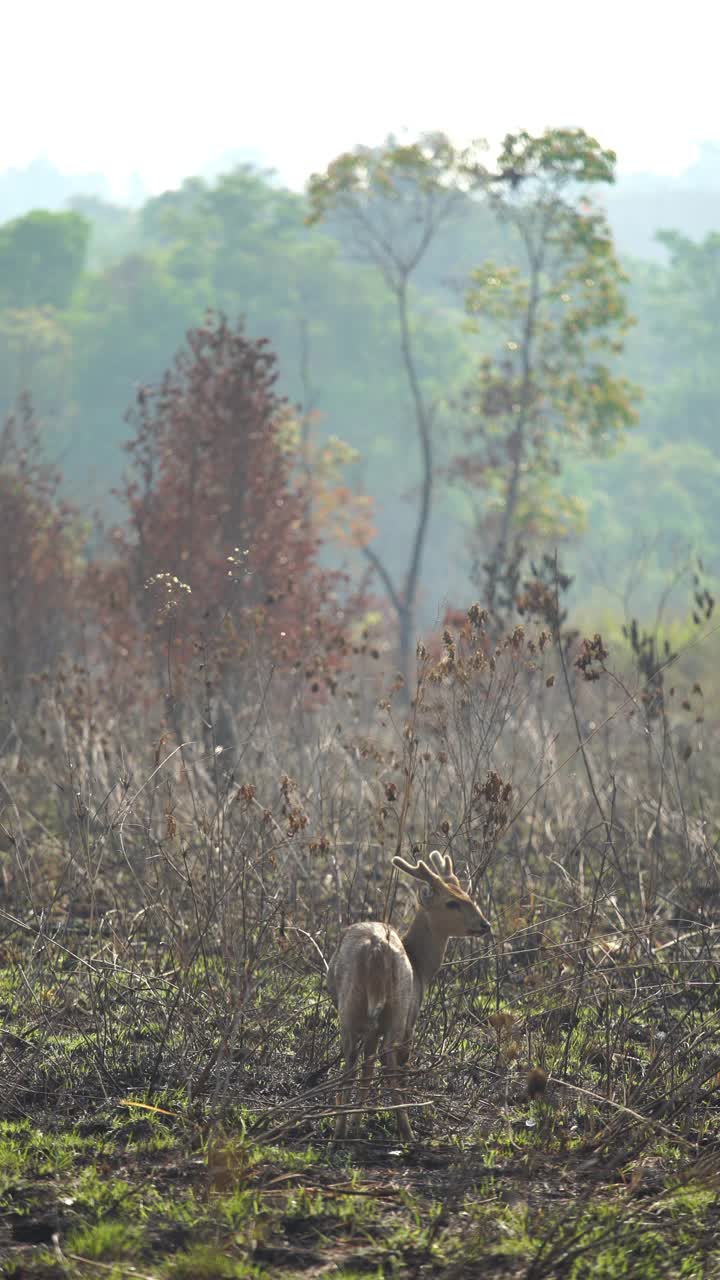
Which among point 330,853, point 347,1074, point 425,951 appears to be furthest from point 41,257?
point 347,1074

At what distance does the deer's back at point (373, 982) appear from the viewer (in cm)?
478

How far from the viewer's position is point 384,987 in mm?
4801

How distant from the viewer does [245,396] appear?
1261cm

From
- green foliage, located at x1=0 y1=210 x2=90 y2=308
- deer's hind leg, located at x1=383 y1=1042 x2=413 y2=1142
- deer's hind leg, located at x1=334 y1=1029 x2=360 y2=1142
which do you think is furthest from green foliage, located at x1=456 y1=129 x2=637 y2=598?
green foliage, located at x1=0 y1=210 x2=90 y2=308

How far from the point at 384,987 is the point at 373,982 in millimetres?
45

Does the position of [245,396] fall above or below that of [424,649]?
above

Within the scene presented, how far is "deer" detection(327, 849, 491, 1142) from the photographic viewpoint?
479 centimetres

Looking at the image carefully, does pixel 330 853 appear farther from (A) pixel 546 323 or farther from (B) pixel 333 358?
(B) pixel 333 358

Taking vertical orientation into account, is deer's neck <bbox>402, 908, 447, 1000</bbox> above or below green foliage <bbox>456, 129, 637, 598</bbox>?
below

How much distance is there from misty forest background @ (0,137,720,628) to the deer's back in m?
38.9

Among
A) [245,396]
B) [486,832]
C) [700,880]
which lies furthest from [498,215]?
[486,832]

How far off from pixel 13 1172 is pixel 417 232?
6665 cm

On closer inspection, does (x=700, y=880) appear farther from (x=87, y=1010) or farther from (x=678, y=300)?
(x=678, y=300)

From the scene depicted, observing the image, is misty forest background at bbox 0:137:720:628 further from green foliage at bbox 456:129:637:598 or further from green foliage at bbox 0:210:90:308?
green foliage at bbox 456:129:637:598
